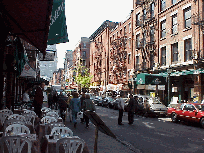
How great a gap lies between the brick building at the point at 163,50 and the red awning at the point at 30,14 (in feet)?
59.5

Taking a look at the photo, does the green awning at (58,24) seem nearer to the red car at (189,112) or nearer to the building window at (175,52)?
the red car at (189,112)

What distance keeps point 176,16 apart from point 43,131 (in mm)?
24447

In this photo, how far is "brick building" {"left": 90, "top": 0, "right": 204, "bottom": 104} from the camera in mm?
24203

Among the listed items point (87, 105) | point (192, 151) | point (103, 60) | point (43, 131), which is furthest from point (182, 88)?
point (103, 60)

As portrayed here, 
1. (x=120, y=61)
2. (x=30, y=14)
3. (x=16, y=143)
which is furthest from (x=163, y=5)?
(x=16, y=143)

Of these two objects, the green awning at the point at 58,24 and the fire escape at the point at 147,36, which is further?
the fire escape at the point at 147,36

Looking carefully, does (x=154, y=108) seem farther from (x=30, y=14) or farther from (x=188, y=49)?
(x=30, y=14)

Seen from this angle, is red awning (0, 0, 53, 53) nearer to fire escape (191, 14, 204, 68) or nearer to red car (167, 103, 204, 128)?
red car (167, 103, 204, 128)

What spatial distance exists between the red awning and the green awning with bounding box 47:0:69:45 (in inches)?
38.7

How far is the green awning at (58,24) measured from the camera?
354 inches

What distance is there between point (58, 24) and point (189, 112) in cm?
1062

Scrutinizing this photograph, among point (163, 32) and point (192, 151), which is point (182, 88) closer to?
point (163, 32)

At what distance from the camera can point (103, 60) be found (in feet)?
191

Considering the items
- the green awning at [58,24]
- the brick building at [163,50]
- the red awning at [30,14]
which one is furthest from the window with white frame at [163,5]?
the red awning at [30,14]
